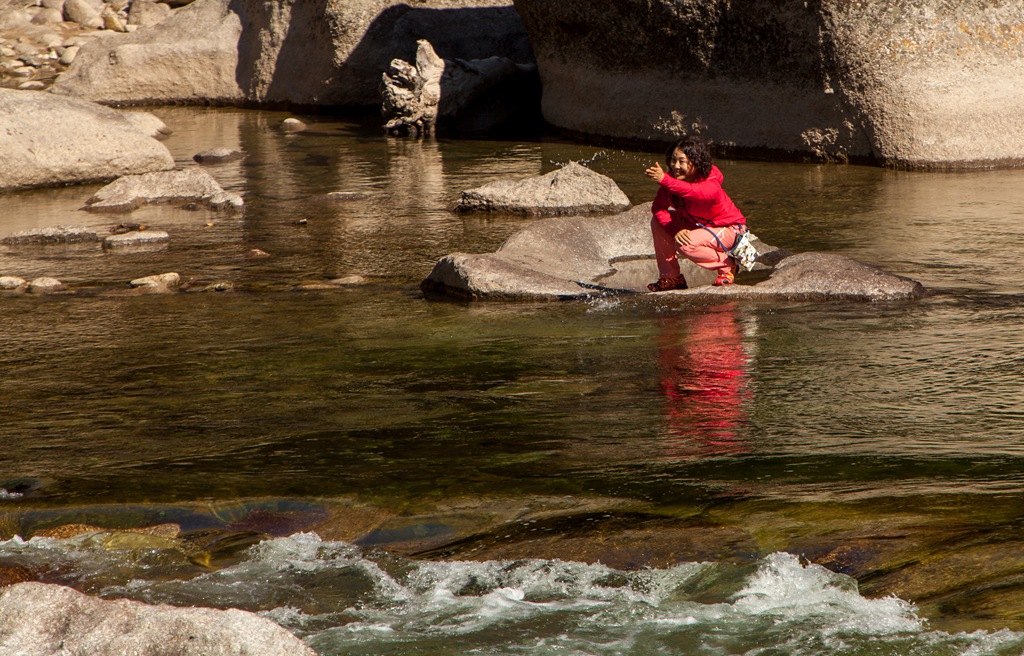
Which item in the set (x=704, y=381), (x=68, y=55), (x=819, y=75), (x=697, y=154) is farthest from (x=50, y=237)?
(x=68, y=55)

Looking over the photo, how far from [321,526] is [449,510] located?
375mm

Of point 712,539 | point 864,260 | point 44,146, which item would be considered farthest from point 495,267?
point 44,146

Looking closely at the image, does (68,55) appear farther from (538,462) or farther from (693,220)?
(538,462)

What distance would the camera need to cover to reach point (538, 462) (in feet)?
12.6

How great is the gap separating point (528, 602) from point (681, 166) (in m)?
3.61

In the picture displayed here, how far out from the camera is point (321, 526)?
3.56 m

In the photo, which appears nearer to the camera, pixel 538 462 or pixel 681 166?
pixel 538 462

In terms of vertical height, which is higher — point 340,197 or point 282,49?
point 282,49

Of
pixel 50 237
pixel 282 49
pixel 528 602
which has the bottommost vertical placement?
pixel 528 602

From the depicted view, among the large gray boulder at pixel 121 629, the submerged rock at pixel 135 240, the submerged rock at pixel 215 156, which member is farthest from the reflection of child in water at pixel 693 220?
the submerged rock at pixel 215 156

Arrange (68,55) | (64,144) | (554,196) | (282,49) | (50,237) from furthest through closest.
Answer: (68,55), (282,49), (64,144), (554,196), (50,237)

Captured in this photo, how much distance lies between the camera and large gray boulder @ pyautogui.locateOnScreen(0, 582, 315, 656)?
2.63m

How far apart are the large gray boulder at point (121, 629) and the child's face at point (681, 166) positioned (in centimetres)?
411

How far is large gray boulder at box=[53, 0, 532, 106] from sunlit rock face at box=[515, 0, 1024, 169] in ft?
12.1
